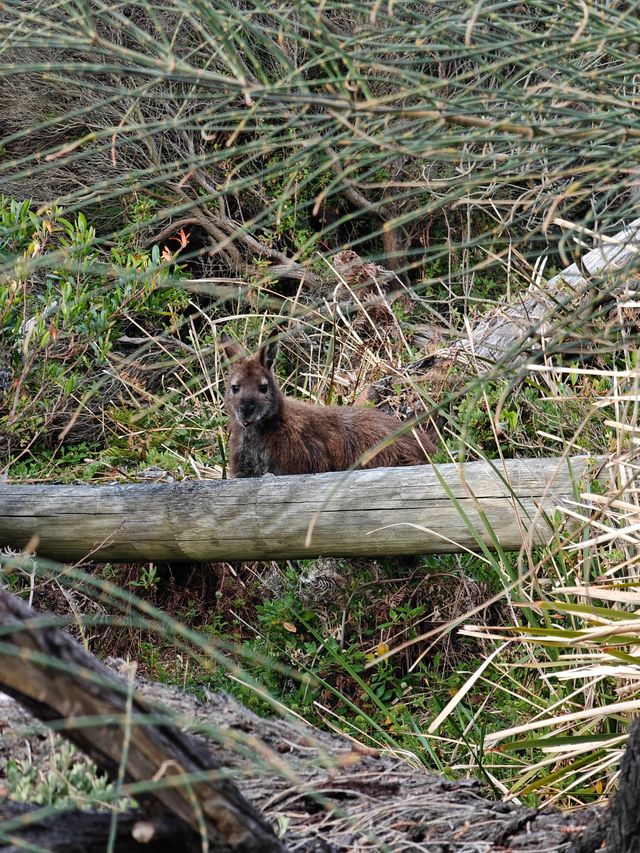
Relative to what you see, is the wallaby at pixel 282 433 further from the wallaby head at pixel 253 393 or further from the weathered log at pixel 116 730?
Result: the weathered log at pixel 116 730

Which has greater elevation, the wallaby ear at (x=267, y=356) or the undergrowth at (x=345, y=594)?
the wallaby ear at (x=267, y=356)

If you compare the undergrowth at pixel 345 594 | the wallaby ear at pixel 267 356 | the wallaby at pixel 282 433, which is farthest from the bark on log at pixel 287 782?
the wallaby ear at pixel 267 356

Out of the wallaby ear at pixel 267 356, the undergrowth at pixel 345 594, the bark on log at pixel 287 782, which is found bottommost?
the undergrowth at pixel 345 594

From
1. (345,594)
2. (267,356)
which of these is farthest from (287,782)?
(267,356)

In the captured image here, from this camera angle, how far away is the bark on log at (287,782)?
1658 millimetres

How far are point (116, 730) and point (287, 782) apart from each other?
1.01 metres

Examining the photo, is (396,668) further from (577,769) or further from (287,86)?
(287,86)

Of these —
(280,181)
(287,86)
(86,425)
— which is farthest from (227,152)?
(280,181)

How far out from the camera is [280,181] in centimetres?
1077

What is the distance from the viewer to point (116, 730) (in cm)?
169

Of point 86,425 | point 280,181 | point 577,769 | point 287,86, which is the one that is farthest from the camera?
point 280,181

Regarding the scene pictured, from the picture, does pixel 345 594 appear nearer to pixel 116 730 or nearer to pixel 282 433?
pixel 282 433

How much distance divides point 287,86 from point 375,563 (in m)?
4.03

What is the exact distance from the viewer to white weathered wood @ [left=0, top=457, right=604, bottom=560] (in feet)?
14.9
